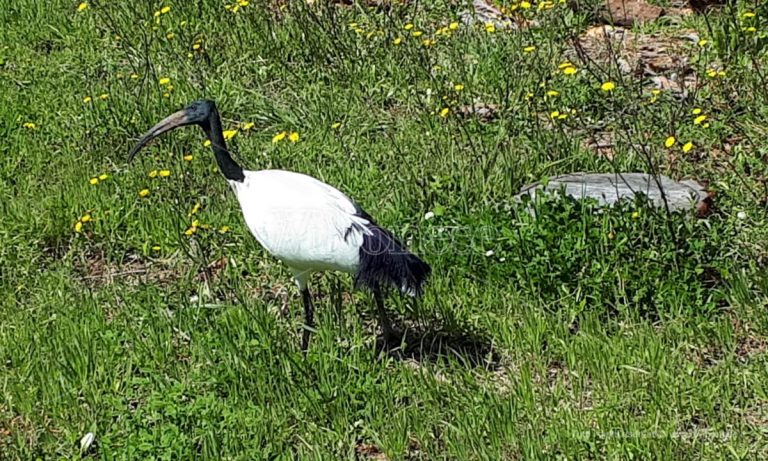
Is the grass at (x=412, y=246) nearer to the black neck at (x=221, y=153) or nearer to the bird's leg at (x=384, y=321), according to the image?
the bird's leg at (x=384, y=321)

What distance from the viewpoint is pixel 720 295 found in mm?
4738

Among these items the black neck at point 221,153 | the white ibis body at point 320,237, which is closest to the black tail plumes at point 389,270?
the white ibis body at point 320,237

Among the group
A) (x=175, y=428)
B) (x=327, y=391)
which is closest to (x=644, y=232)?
(x=327, y=391)

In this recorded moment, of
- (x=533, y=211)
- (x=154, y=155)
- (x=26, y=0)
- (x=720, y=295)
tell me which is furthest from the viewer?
(x=26, y=0)

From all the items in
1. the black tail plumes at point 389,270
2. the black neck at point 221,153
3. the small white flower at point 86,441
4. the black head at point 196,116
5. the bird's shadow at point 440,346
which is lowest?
the bird's shadow at point 440,346

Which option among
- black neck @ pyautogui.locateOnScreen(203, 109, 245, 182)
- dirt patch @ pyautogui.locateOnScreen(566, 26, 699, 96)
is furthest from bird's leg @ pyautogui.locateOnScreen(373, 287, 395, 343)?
dirt patch @ pyautogui.locateOnScreen(566, 26, 699, 96)

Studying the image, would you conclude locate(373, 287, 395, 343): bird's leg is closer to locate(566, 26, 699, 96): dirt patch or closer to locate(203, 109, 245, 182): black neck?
locate(203, 109, 245, 182): black neck

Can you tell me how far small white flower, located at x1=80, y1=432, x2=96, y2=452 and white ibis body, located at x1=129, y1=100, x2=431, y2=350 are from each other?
1007 mm

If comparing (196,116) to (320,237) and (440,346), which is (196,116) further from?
(440,346)

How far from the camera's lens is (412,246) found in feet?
17.3

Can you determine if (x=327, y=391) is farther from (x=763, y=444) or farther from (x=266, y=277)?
(x=763, y=444)

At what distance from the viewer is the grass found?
13.7ft

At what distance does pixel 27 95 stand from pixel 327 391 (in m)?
4.19

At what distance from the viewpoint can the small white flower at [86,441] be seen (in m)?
4.25
